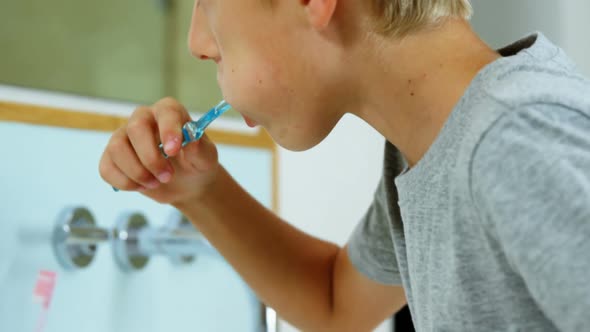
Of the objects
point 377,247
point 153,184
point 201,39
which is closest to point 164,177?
point 153,184

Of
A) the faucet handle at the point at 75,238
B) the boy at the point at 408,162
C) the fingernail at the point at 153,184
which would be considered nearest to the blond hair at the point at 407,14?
the boy at the point at 408,162

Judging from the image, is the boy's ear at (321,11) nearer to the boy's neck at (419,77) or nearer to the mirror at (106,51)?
the boy's neck at (419,77)

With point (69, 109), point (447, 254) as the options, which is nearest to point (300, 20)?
point (447, 254)

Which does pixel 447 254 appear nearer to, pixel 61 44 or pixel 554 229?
pixel 554 229

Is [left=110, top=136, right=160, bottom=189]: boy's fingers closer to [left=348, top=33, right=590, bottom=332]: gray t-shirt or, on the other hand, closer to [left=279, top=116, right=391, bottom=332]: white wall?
[left=348, top=33, right=590, bottom=332]: gray t-shirt

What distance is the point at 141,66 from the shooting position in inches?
34.0

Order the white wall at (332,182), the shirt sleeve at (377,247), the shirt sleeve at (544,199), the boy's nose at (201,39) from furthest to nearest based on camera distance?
the white wall at (332,182) → the shirt sleeve at (377,247) → the boy's nose at (201,39) → the shirt sleeve at (544,199)

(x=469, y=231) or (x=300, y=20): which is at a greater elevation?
(x=300, y=20)

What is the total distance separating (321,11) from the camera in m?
0.52

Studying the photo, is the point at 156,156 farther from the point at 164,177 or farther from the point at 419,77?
the point at 419,77

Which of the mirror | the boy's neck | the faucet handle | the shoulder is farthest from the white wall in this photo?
the shoulder

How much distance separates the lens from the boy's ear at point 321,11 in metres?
0.52

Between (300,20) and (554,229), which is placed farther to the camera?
(300,20)

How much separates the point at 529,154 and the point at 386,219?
1.10 feet
